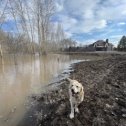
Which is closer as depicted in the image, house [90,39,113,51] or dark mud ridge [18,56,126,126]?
dark mud ridge [18,56,126,126]

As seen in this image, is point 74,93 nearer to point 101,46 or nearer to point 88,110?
point 88,110

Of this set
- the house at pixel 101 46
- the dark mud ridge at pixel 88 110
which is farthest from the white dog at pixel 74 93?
the house at pixel 101 46

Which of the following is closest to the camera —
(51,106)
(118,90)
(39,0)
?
(51,106)

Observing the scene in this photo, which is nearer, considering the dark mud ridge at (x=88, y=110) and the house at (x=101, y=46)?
the dark mud ridge at (x=88, y=110)

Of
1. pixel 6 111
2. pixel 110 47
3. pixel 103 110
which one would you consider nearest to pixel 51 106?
pixel 6 111

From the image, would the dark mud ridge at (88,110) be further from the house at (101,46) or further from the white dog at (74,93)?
the house at (101,46)

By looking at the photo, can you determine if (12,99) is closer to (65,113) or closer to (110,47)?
(65,113)

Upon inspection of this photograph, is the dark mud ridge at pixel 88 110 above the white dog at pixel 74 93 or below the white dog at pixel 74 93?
below

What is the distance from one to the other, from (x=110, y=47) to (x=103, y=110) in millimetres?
77818

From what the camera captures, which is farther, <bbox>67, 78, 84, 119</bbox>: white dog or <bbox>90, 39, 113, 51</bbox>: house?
<bbox>90, 39, 113, 51</bbox>: house

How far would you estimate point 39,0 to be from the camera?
45.9m

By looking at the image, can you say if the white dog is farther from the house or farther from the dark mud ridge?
the house

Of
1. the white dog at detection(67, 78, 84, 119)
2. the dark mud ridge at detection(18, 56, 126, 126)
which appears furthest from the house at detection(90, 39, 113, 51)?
the white dog at detection(67, 78, 84, 119)

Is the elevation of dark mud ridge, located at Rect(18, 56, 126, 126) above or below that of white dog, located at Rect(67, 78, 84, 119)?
below
